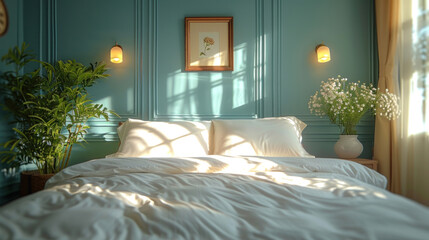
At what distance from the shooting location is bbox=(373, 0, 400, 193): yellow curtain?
263cm

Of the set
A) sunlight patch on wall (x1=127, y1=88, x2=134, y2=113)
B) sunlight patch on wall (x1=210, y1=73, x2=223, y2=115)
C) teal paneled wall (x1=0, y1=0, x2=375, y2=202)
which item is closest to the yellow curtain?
teal paneled wall (x1=0, y1=0, x2=375, y2=202)

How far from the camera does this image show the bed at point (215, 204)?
78 centimetres

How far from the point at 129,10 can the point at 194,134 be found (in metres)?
1.71

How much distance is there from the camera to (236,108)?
3002 millimetres

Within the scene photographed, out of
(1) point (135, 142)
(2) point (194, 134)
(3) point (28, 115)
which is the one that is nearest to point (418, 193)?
(2) point (194, 134)

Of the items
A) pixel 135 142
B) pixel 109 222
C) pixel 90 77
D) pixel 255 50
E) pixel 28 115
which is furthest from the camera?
pixel 255 50

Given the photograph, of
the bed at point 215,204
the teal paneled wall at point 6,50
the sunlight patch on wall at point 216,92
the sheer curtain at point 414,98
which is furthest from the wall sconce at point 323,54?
the teal paneled wall at point 6,50

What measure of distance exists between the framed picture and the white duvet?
1699 millimetres

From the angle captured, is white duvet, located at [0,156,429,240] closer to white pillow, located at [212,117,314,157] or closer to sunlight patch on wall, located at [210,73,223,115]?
white pillow, located at [212,117,314,157]

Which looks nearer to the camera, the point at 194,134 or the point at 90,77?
the point at 194,134

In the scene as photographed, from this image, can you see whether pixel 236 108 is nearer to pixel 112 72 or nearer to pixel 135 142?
pixel 135 142

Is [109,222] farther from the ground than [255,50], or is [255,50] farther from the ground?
[255,50]

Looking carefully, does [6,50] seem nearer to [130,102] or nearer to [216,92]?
[130,102]

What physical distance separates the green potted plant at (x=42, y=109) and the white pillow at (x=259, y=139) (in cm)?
129
